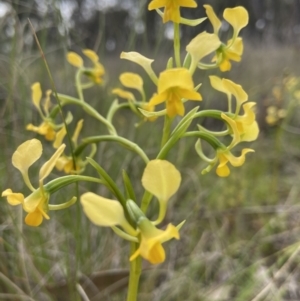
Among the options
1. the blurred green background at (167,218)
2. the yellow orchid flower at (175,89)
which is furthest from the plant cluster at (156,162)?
the blurred green background at (167,218)

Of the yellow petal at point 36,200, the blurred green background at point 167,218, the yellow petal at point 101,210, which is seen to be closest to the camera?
the yellow petal at point 101,210

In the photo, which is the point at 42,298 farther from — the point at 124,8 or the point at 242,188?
the point at 124,8

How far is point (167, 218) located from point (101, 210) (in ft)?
2.82

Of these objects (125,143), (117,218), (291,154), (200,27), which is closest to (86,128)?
(200,27)

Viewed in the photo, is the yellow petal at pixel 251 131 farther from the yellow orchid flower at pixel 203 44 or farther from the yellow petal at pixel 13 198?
the yellow petal at pixel 13 198

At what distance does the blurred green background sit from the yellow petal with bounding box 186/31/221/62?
0.92 ft

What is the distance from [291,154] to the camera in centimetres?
195

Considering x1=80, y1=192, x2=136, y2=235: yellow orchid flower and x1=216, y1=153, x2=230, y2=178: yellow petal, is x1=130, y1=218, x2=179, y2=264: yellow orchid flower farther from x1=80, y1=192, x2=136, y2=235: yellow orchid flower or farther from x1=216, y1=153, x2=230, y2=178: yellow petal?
x1=216, y1=153, x2=230, y2=178: yellow petal

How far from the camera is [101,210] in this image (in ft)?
1.26

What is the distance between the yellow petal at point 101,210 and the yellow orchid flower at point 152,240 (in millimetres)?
25

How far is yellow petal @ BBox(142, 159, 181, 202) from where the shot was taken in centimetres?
39

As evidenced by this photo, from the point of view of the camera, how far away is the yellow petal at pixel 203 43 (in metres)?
0.48

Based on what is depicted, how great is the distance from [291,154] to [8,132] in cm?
138

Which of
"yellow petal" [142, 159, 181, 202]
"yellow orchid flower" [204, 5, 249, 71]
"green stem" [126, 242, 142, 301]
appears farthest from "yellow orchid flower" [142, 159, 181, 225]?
"yellow orchid flower" [204, 5, 249, 71]
